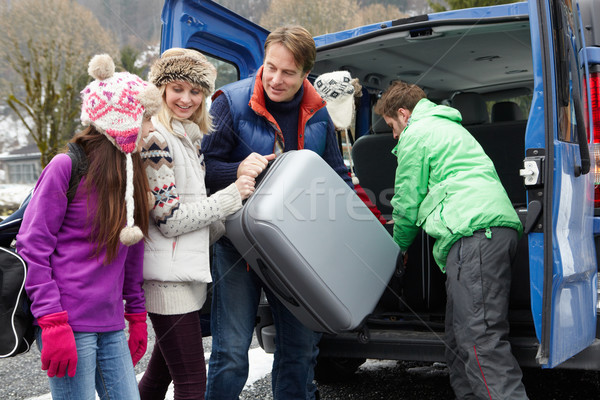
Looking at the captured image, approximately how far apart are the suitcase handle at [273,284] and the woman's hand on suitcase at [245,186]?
25 cm

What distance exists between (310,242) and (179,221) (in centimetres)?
48

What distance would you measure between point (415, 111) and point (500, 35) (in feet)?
3.32

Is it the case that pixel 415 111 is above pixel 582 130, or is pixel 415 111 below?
above

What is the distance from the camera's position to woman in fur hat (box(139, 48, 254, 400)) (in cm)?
219

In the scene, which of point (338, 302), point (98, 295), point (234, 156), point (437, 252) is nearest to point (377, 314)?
point (437, 252)

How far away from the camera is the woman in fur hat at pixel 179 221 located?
2.19 m

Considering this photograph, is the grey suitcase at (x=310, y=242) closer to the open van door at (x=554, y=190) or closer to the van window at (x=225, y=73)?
the open van door at (x=554, y=190)

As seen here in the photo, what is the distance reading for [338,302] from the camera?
2.37m

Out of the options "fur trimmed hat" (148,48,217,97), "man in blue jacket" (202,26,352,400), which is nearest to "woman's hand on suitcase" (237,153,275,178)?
Answer: "man in blue jacket" (202,26,352,400)

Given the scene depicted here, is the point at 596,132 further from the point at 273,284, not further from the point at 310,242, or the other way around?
the point at 273,284

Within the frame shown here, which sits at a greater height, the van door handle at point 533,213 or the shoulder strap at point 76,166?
the shoulder strap at point 76,166

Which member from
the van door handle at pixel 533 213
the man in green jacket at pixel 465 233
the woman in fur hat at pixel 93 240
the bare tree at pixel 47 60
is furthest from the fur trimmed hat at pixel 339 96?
the bare tree at pixel 47 60

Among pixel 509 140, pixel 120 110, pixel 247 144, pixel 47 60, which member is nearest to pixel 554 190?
pixel 247 144

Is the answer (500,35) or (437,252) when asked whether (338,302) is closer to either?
(437,252)
